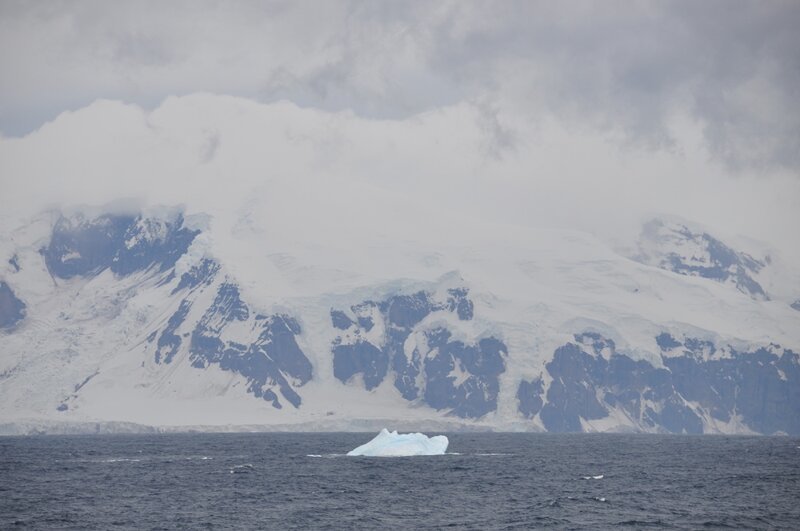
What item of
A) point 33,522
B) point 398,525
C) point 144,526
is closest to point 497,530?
point 398,525

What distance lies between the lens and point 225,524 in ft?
506

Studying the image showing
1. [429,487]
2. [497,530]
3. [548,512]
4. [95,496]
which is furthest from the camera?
[429,487]

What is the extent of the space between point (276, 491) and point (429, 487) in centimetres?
2281

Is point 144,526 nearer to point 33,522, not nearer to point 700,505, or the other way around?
point 33,522

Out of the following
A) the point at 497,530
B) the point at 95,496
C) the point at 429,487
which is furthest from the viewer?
the point at 429,487

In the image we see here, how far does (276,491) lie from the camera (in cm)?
18962

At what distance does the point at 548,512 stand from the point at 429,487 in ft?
121

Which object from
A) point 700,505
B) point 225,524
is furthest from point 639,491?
point 225,524

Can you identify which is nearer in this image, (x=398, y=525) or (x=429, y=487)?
(x=398, y=525)

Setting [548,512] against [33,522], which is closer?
[33,522]

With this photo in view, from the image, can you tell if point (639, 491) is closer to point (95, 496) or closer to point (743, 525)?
point (743, 525)

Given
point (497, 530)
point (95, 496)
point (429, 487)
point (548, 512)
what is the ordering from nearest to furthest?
1. point (497, 530)
2. point (548, 512)
3. point (95, 496)
4. point (429, 487)

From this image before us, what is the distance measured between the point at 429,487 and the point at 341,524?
4465 centimetres

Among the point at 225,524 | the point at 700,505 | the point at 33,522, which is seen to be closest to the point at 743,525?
the point at 700,505
